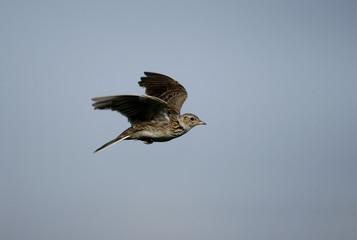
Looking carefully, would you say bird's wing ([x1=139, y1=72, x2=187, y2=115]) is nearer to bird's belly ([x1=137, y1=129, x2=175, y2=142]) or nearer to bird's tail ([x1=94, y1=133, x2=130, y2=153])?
bird's belly ([x1=137, y1=129, x2=175, y2=142])

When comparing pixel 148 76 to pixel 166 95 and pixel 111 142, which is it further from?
pixel 111 142

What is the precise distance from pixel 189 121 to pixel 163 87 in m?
2.71

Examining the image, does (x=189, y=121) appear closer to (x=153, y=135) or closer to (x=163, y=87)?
(x=153, y=135)

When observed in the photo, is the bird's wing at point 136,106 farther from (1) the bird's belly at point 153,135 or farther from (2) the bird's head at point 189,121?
(2) the bird's head at point 189,121

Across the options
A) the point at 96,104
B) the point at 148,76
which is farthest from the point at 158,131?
the point at 148,76

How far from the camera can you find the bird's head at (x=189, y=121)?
1170 centimetres

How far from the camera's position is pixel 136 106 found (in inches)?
420

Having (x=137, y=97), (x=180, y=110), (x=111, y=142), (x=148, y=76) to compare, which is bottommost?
(x=111, y=142)

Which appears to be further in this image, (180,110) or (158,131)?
(180,110)

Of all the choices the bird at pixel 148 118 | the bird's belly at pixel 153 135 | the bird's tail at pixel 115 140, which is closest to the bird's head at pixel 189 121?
the bird at pixel 148 118

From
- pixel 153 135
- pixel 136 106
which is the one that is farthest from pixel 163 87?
pixel 136 106

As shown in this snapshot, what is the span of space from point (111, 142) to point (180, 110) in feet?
9.93

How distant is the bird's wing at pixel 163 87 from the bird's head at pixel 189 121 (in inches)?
62.1

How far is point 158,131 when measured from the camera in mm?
11312
